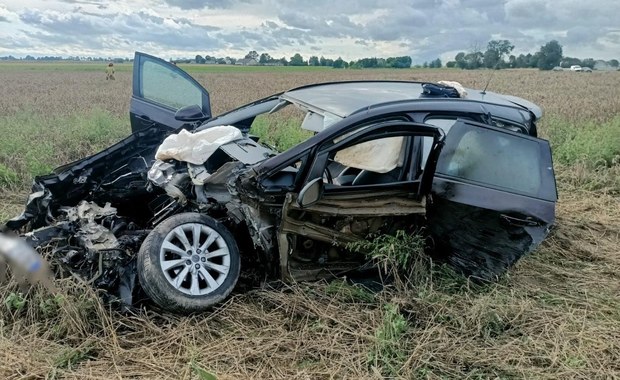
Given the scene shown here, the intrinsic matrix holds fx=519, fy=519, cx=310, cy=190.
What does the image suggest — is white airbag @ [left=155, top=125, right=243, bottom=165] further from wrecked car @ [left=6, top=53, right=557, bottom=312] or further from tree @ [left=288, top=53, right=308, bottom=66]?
tree @ [left=288, top=53, right=308, bottom=66]

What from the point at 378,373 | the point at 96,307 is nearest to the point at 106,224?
the point at 96,307

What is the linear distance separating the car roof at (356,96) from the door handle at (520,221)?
42.9 inches

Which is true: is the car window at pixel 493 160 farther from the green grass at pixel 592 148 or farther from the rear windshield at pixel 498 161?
the green grass at pixel 592 148

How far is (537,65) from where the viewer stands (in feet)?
163

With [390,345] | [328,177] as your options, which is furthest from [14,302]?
[390,345]

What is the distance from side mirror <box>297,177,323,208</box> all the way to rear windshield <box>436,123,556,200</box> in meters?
0.91

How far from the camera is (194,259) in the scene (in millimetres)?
3592

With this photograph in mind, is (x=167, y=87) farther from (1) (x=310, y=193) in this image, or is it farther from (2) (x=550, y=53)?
(2) (x=550, y=53)

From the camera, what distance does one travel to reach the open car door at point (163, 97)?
5.30 m

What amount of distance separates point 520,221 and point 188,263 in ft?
7.60

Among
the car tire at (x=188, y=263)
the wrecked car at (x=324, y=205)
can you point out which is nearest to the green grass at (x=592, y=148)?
the wrecked car at (x=324, y=205)

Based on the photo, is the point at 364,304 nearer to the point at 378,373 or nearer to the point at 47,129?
the point at 378,373

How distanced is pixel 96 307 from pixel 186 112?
240 centimetres

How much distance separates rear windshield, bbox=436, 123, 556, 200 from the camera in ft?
12.1
